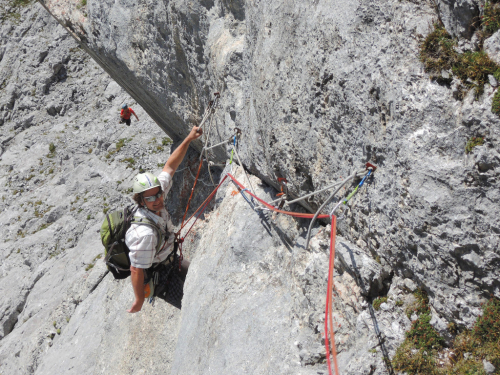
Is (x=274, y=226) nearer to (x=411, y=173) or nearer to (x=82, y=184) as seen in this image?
(x=411, y=173)

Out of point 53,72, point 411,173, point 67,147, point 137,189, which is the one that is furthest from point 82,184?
point 411,173

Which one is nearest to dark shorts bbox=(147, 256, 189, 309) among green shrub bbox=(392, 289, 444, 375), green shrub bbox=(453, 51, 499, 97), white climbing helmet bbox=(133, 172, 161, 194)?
white climbing helmet bbox=(133, 172, 161, 194)

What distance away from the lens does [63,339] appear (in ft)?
40.8

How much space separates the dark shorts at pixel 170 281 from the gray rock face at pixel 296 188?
1.76 ft

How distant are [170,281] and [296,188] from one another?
165 inches

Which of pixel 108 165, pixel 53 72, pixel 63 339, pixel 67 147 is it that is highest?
pixel 53 72

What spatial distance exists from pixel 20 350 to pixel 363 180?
14272 mm

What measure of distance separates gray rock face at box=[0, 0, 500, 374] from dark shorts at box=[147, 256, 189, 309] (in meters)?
0.54

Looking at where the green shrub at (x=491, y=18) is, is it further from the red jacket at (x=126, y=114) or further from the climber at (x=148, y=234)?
the red jacket at (x=126, y=114)

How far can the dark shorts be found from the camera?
8281 millimetres

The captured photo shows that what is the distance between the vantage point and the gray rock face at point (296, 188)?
11.4ft

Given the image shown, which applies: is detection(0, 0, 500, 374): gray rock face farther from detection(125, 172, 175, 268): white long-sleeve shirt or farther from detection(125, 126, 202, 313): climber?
detection(125, 172, 175, 268): white long-sleeve shirt

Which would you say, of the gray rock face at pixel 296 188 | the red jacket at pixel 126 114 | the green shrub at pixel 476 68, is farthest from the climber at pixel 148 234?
the red jacket at pixel 126 114

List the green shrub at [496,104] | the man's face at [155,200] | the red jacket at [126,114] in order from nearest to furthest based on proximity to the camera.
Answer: the green shrub at [496,104] → the man's face at [155,200] → the red jacket at [126,114]
